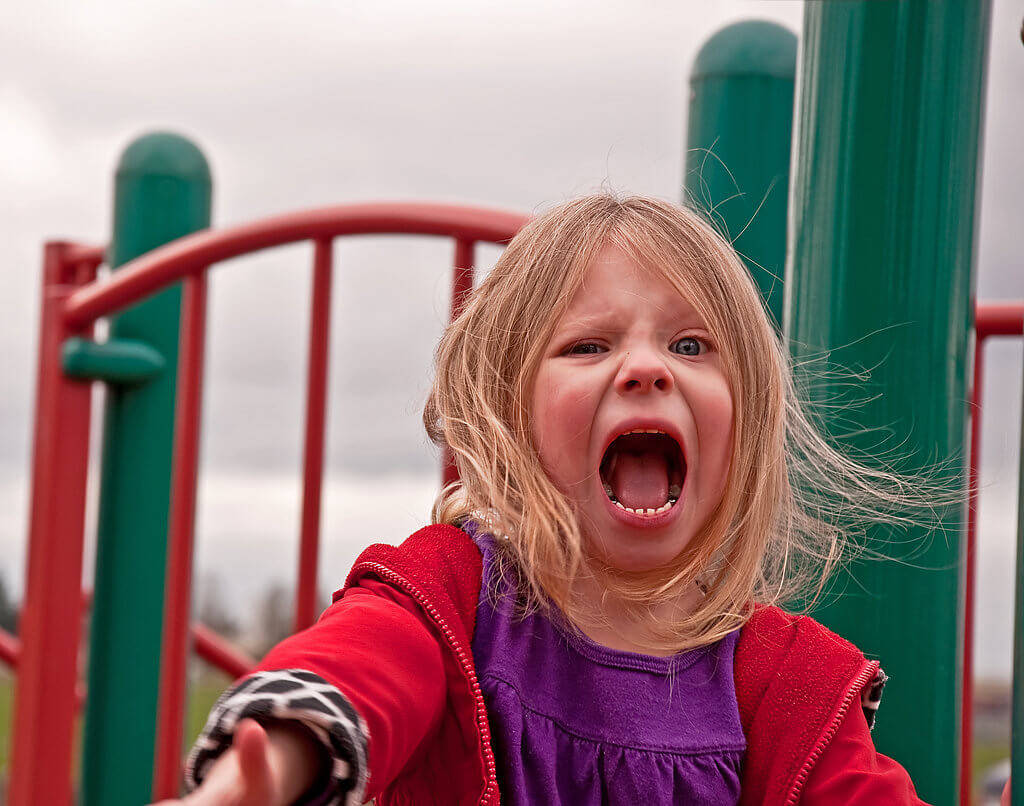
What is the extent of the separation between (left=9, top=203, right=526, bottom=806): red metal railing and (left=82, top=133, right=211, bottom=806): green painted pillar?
4 centimetres

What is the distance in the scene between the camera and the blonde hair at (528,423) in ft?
3.03

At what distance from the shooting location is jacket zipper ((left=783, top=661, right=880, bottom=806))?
0.90 meters

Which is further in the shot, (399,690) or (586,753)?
(586,753)

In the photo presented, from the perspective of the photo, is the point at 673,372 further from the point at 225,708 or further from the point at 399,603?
the point at 225,708

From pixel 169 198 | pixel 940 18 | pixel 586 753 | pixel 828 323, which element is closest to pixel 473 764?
pixel 586 753

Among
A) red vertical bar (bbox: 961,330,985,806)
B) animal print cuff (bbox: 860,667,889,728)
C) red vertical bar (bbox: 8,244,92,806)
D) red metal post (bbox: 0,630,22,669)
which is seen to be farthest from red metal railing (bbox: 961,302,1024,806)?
red metal post (bbox: 0,630,22,669)

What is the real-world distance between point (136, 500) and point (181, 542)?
0.73ft

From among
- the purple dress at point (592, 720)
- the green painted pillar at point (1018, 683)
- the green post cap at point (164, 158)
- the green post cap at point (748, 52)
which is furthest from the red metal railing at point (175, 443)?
the green painted pillar at point (1018, 683)

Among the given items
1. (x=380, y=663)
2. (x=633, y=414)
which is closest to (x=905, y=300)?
(x=633, y=414)

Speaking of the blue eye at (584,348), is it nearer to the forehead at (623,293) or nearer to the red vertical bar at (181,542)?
the forehead at (623,293)

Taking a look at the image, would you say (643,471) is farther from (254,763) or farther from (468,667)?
(254,763)

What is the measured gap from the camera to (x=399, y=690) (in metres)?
0.76

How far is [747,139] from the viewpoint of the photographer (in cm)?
131

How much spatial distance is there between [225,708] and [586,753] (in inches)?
13.1
